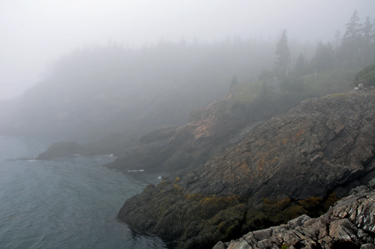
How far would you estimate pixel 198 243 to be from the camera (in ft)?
53.7

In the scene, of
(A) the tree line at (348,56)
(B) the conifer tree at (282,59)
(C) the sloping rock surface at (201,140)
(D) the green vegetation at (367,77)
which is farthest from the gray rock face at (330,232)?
(B) the conifer tree at (282,59)

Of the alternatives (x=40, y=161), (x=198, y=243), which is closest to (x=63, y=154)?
(x=40, y=161)

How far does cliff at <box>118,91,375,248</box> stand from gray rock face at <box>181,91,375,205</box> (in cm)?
7

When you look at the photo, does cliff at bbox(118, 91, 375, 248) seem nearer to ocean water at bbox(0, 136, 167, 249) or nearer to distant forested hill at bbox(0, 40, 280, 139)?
ocean water at bbox(0, 136, 167, 249)

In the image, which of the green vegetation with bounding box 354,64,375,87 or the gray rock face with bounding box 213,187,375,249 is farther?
the green vegetation with bounding box 354,64,375,87

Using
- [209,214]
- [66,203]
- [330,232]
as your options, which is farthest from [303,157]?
[66,203]

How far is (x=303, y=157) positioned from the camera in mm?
20750

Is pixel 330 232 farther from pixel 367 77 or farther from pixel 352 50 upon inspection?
pixel 352 50

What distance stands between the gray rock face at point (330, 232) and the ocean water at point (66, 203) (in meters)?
10.5

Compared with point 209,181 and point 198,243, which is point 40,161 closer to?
point 209,181

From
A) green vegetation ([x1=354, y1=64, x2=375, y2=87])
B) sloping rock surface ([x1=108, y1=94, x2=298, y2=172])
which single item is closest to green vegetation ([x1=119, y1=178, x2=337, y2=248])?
sloping rock surface ([x1=108, y1=94, x2=298, y2=172])

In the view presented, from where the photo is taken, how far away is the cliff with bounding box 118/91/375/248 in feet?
56.4

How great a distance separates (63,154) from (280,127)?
2028 inches

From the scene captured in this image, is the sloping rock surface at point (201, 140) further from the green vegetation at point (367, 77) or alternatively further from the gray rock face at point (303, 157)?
the gray rock face at point (303, 157)
